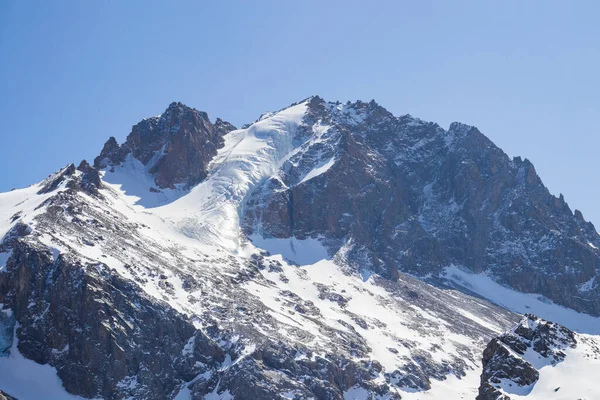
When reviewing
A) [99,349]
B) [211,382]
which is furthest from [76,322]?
[211,382]

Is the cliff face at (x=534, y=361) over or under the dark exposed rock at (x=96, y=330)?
over

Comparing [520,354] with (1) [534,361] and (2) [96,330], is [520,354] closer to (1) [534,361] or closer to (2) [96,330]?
(1) [534,361]

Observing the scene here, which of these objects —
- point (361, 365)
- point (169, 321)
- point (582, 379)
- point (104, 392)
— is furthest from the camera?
point (361, 365)

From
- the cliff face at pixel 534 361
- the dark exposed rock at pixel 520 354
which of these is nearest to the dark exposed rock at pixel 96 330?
the dark exposed rock at pixel 520 354

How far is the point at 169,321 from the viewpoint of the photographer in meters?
186

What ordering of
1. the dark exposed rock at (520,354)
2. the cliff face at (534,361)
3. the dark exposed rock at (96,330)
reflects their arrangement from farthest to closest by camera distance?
1. the dark exposed rock at (96,330)
2. the dark exposed rock at (520,354)
3. the cliff face at (534,361)

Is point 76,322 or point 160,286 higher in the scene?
point 160,286

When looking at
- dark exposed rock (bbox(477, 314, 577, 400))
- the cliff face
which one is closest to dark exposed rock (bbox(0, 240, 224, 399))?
dark exposed rock (bbox(477, 314, 577, 400))

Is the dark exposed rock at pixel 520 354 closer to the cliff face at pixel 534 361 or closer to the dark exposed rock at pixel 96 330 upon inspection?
the cliff face at pixel 534 361

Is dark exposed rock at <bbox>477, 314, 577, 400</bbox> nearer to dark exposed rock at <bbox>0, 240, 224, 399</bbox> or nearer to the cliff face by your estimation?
the cliff face

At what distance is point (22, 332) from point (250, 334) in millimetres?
51805

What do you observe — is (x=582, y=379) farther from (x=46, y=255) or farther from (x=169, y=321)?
(x=46, y=255)

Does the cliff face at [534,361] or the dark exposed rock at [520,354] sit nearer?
the cliff face at [534,361]

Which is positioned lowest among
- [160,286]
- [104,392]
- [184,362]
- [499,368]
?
[104,392]
